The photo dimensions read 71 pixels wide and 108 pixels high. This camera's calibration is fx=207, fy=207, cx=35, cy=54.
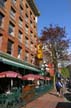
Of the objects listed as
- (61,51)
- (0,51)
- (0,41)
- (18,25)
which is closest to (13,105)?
(0,51)

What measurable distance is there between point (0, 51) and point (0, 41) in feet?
6.48

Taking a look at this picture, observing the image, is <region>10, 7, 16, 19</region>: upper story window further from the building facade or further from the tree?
the tree

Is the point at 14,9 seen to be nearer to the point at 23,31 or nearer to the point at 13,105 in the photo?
the point at 23,31

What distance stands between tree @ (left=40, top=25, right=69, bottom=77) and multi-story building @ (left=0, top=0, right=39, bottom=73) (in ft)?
16.5

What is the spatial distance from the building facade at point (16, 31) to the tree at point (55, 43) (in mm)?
5035

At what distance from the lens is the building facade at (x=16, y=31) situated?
77.4 feet

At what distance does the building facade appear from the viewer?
928 inches

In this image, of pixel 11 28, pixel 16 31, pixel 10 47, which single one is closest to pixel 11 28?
pixel 11 28

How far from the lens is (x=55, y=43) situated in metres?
41.7

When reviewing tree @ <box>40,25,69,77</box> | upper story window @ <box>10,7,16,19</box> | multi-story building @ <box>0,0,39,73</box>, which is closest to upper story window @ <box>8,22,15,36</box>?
multi-story building @ <box>0,0,39,73</box>

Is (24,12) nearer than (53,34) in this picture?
Yes

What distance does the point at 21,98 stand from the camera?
15.2 meters

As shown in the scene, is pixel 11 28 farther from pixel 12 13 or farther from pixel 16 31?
pixel 12 13

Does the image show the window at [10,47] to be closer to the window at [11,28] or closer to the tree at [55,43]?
the window at [11,28]
